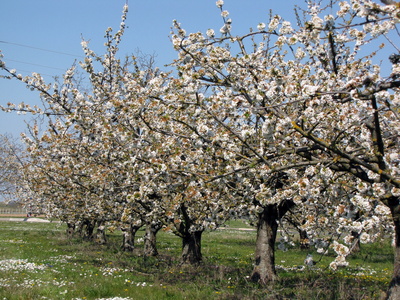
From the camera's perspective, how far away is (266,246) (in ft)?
34.3

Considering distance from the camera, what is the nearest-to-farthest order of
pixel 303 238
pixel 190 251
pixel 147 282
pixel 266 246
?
1. pixel 147 282
2. pixel 266 246
3. pixel 190 251
4. pixel 303 238

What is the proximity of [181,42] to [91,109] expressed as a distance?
4.64m

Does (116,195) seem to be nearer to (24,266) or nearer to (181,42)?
(24,266)

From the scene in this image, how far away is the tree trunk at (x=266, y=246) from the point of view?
10.4m

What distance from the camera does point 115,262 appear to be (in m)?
13.8

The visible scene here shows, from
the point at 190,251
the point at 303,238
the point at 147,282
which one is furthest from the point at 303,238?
the point at 147,282

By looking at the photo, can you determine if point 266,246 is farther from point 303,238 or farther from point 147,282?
point 303,238

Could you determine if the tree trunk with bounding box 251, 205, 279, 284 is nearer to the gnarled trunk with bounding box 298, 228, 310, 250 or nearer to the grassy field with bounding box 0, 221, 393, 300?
the grassy field with bounding box 0, 221, 393, 300

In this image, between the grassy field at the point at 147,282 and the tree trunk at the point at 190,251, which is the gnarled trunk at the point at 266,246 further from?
the tree trunk at the point at 190,251

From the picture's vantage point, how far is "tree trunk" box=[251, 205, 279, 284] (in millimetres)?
10383

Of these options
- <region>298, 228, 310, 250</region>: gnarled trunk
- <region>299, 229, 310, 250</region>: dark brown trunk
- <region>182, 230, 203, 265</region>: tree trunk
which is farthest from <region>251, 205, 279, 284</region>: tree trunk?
<region>182, 230, 203, 265</region>: tree trunk

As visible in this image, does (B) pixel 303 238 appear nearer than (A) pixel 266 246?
No

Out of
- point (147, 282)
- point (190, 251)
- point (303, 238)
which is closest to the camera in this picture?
point (147, 282)

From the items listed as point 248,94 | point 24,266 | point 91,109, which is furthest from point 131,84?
point 24,266
